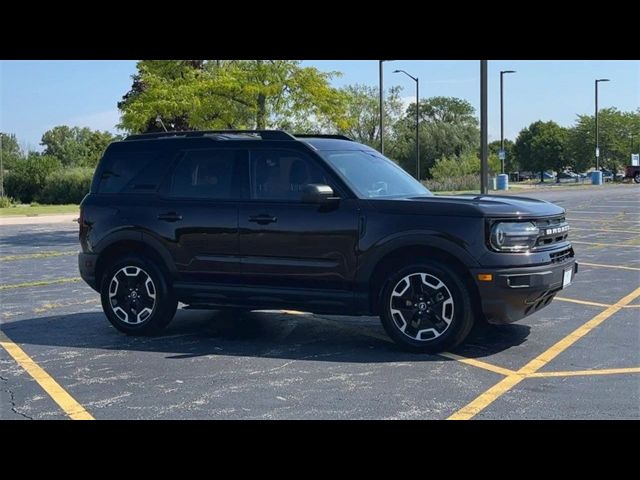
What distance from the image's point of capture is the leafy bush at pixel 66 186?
4741cm

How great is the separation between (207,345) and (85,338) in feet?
4.37

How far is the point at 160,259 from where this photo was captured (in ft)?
24.4

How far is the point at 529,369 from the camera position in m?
5.97

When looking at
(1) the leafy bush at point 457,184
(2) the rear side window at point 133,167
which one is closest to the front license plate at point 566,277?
(2) the rear side window at point 133,167

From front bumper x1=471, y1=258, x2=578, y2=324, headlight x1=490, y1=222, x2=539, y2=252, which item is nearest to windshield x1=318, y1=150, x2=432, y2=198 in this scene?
headlight x1=490, y1=222, x2=539, y2=252

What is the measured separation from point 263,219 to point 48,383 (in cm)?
229

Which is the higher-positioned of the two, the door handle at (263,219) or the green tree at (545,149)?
the green tree at (545,149)

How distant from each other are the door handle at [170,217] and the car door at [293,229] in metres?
0.67

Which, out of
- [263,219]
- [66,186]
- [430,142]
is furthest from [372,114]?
[263,219]

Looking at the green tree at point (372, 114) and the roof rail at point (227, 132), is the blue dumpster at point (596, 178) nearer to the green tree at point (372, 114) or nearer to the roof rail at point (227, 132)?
the green tree at point (372, 114)

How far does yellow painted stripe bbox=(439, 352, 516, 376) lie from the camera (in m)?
5.92

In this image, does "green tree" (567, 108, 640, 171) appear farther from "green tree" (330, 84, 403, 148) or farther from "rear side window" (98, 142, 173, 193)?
"rear side window" (98, 142, 173, 193)
